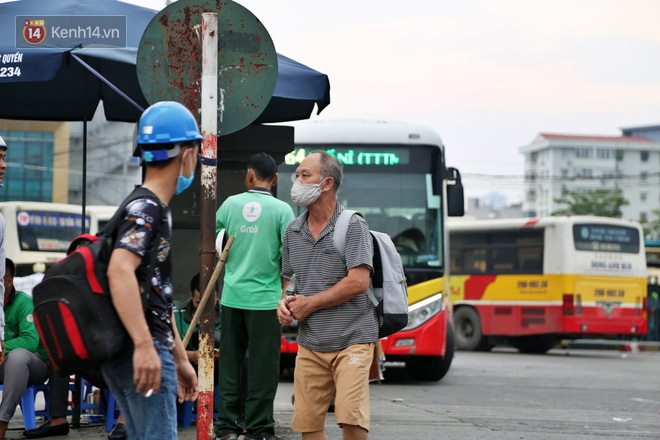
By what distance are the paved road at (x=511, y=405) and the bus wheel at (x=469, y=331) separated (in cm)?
462

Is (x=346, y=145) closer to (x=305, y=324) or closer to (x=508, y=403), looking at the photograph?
(x=508, y=403)

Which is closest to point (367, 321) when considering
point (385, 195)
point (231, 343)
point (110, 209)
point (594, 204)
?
point (231, 343)

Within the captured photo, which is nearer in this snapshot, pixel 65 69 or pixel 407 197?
pixel 65 69

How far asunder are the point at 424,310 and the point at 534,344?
461 inches

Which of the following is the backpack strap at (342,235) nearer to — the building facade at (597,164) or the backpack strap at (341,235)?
the backpack strap at (341,235)

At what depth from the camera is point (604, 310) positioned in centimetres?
2128

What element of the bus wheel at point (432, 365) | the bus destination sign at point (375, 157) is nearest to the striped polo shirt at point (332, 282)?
the bus destination sign at point (375, 157)

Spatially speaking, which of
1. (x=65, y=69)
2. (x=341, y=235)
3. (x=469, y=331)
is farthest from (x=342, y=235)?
(x=469, y=331)

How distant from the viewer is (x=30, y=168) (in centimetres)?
4994

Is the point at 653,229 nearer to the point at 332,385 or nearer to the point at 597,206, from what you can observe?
the point at 597,206

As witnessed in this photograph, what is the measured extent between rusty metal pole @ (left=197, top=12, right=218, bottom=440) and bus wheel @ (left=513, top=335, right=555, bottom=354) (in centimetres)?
1748

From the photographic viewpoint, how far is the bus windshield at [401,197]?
12164 millimetres

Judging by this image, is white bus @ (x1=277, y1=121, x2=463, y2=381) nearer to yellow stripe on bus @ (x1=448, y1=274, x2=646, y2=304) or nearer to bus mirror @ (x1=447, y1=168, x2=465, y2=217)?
bus mirror @ (x1=447, y1=168, x2=465, y2=217)

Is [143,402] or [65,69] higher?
[65,69]
